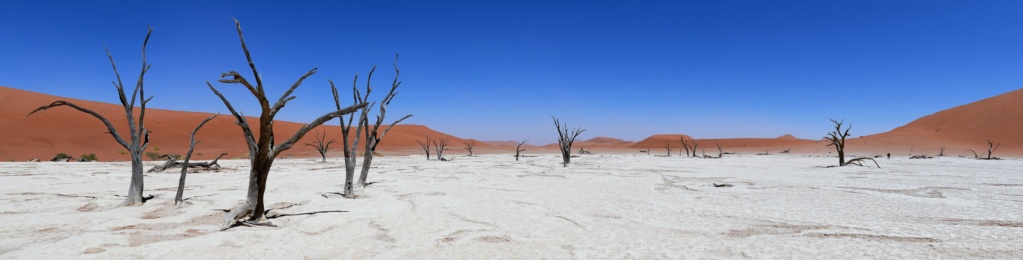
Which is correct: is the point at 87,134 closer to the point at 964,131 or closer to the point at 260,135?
the point at 260,135

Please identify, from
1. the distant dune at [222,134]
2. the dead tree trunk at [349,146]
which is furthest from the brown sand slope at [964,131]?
the dead tree trunk at [349,146]

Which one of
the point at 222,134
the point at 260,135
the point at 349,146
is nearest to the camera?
the point at 260,135

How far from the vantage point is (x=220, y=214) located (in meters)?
4.76

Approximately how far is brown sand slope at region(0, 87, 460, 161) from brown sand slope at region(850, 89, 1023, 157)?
44.0 meters

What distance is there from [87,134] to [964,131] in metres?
73.2

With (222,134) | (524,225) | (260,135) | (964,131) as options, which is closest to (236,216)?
(260,135)

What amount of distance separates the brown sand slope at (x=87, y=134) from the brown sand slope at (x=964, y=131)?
43965 mm

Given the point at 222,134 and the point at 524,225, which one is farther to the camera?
the point at 222,134

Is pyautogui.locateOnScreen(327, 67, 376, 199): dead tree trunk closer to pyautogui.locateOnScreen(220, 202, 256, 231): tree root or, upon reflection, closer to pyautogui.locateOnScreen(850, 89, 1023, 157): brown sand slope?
pyautogui.locateOnScreen(220, 202, 256, 231): tree root

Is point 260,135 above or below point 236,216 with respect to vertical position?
above

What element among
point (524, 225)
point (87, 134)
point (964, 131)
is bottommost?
point (524, 225)

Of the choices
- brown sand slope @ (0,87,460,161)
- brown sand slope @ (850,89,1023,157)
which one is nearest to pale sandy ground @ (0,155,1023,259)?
brown sand slope @ (0,87,460,161)

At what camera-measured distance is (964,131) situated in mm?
43875

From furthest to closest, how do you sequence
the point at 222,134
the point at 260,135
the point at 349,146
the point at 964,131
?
1. the point at 964,131
2. the point at 222,134
3. the point at 349,146
4. the point at 260,135
